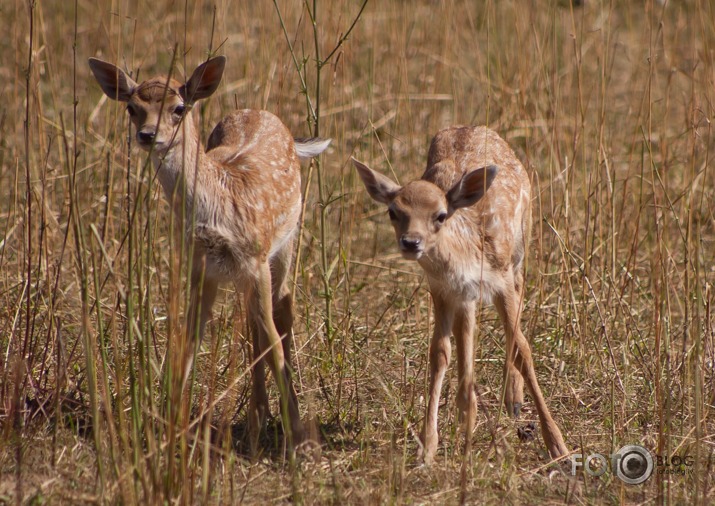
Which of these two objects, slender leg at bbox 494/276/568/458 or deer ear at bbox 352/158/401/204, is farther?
deer ear at bbox 352/158/401/204

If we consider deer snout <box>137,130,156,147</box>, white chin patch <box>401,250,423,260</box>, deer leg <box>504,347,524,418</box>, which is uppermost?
deer snout <box>137,130,156,147</box>

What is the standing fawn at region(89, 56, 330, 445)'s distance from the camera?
4.59m

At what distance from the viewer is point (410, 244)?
4.42 m

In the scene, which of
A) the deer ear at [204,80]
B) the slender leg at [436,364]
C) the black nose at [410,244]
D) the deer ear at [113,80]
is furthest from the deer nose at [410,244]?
the deer ear at [113,80]

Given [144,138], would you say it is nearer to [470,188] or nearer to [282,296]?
[282,296]

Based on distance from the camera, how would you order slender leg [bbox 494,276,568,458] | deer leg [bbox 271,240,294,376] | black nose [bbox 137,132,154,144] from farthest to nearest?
1. deer leg [bbox 271,240,294,376]
2. slender leg [bbox 494,276,568,458]
3. black nose [bbox 137,132,154,144]

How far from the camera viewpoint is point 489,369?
5586 mm

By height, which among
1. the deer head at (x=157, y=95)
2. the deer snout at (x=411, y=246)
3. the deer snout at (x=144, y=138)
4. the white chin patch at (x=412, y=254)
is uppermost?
the deer head at (x=157, y=95)

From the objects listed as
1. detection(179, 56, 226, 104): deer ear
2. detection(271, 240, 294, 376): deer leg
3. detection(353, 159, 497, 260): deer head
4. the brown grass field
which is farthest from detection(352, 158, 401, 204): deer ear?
detection(179, 56, 226, 104): deer ear

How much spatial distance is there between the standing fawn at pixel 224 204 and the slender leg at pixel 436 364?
2.11 ft

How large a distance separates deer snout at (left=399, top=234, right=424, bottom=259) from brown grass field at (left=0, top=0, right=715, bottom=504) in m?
0.66

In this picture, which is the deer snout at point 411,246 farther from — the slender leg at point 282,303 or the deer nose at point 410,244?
the slender leg at point 282,303

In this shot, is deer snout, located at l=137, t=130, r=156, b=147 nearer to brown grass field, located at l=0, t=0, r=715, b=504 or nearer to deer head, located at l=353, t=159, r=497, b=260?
brown grass field, located at l=0, t=0, r=715, b=504

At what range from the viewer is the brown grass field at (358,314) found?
12.7ft
